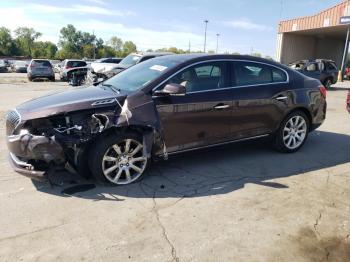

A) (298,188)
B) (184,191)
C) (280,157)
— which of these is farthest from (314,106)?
(184,191)

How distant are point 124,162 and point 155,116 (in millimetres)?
715

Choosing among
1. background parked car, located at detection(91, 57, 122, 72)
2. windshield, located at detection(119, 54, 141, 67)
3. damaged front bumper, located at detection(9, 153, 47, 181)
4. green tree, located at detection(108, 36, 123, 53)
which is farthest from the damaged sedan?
green tree, located at detection(108, 36, 123, 53)

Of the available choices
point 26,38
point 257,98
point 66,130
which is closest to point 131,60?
point 257,98

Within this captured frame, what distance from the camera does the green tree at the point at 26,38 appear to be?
11070 cm

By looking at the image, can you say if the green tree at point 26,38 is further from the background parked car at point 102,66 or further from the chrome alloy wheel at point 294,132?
the chrome alloy wheel at point 294,132

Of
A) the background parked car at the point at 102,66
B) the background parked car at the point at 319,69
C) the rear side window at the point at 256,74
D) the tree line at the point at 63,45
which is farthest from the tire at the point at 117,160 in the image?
the tree line at the point at 63,45

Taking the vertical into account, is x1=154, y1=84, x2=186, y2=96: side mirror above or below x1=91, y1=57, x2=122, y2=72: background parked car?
below

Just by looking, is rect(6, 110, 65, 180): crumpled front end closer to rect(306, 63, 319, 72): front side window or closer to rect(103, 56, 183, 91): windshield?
rect(103, 56, 183, 91): windshield

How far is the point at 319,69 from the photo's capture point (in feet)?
62.2

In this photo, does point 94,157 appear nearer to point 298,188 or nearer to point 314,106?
point 298,188

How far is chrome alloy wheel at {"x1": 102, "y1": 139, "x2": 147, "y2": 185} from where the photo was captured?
4.28 metres

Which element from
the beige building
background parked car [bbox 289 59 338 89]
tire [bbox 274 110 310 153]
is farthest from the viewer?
the beige building

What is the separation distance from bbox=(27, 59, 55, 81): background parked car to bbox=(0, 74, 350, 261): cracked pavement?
64.5 ft

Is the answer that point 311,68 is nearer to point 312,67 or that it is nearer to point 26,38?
point 312,67
